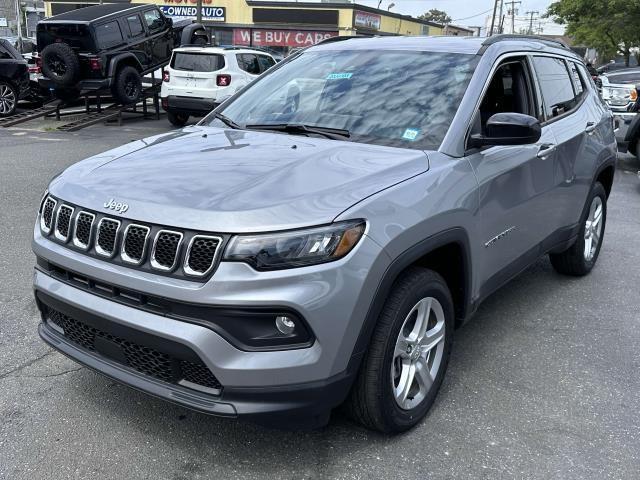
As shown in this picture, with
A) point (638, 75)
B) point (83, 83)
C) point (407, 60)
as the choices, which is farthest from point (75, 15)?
point (407, 60)

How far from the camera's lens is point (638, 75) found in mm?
13164

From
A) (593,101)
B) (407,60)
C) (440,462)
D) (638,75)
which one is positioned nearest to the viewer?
(440,462)

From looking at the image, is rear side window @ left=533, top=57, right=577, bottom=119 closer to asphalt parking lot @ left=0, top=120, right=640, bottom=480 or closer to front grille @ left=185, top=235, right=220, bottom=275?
asphalt parking lot @ left=0, top=120, right=640, bottom=480

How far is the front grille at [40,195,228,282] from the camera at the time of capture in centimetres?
238

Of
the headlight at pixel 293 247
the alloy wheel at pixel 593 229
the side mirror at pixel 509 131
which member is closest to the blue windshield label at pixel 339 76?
the side mirror at pixel 509 131

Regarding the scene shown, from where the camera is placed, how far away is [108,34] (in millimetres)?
14703

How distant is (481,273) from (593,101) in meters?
2.61

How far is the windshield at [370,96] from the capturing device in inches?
131

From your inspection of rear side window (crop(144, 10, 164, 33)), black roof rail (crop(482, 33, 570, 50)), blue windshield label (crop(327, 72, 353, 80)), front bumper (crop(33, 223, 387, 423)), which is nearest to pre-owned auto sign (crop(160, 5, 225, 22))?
rear side window (crop(144, 10, 164, 33))

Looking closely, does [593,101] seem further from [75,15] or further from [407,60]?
[75,15]

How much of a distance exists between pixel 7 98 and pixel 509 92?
14158 mm

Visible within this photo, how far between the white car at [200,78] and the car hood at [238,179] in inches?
431

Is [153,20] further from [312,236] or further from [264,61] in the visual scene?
[312,236]

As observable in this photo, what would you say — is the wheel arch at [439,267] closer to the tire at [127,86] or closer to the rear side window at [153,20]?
the tire at [127,86]
